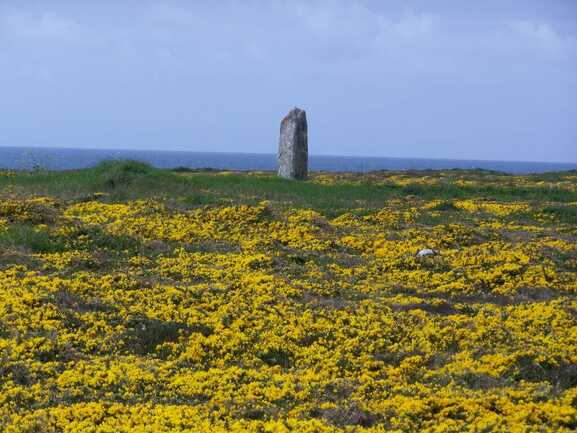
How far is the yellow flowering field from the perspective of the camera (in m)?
8.79

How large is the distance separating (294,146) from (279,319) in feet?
78.7

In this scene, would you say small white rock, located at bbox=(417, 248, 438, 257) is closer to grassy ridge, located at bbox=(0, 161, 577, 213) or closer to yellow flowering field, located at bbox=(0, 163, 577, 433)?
yellow flowering field, located at bbox=(0, 163, 577, 433)

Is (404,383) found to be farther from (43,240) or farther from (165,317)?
(43,240)

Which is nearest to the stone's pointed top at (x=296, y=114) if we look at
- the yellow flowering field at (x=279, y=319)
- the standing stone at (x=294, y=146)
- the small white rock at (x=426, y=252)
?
the standing stone at (x=294, y=146)

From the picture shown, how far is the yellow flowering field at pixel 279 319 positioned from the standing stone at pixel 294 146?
1257 centimetres

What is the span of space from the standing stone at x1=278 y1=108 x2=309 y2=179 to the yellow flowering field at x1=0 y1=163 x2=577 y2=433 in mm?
12569

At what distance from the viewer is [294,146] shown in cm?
3572

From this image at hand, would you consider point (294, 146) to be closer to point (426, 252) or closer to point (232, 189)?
point (232, 189)

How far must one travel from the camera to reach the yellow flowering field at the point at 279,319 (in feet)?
28.8

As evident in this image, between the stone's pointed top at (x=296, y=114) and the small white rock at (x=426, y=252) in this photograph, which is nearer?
the small white rock at (x=426, y=252)

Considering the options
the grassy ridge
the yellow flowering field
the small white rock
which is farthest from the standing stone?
the small white rock

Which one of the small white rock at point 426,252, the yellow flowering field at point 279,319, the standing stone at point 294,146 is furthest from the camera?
the standing stone at point 294,146

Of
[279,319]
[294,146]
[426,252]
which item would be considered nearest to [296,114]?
[294,146]

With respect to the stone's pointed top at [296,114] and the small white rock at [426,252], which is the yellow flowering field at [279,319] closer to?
the small white rock at [426,252]
